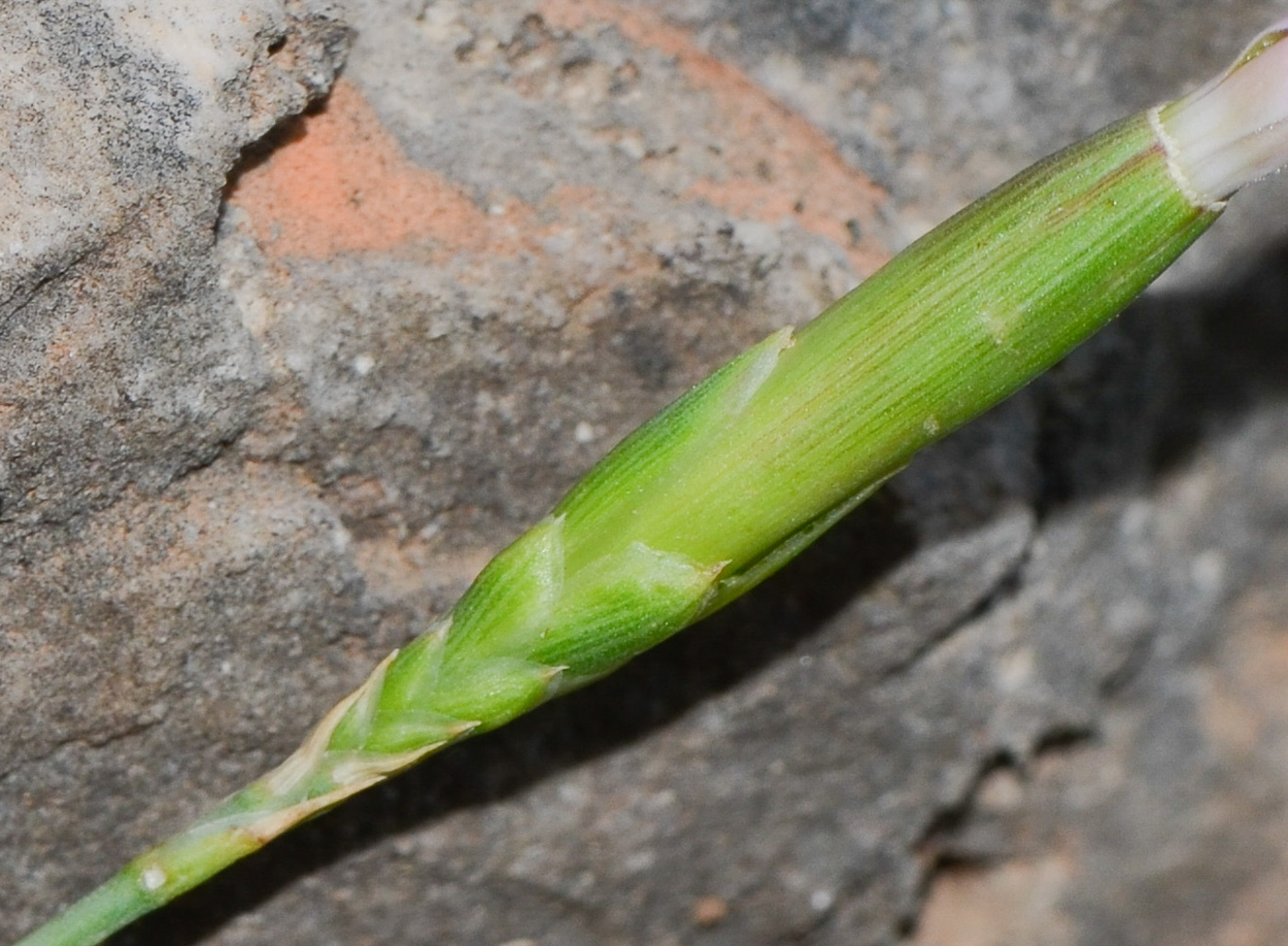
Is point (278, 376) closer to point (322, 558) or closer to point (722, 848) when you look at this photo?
point (322, 558)

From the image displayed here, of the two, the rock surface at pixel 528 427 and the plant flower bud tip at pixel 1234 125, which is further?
the rock surface at pixel 528 427

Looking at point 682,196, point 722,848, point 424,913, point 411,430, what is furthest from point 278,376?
point 722,848

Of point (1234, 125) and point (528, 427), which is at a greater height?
point (528, 427)

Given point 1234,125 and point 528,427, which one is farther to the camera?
point 528,427
